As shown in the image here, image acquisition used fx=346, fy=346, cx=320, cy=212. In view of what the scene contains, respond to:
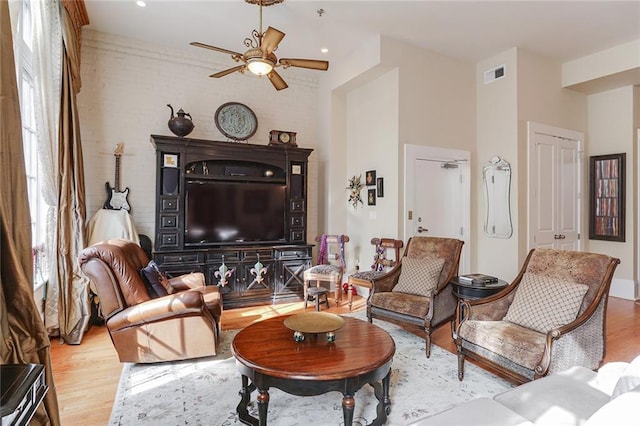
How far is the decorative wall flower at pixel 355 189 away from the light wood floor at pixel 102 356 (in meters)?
1.68

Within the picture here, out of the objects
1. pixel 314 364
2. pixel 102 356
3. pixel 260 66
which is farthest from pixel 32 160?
pixel 314 364

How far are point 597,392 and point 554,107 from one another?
5084mm

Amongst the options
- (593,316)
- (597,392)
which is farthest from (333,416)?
(593,316)

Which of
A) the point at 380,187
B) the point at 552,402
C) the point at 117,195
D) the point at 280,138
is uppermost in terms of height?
the point at 280,138

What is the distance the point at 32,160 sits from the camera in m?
3.40

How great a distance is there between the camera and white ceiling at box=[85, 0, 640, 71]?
3984 mm

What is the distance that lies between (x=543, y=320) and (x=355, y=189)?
361 centimetres

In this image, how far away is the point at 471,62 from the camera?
5.50 m

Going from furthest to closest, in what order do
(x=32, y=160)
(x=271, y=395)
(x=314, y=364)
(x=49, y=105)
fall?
(x=32, y=160) < (x=49, y=105) < (x=271, y=395) < (x=314, y=364)

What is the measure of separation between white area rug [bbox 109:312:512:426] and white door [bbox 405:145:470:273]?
2406 mm

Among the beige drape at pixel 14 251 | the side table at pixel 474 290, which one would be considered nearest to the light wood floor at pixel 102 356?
the side table at pixel 474 290

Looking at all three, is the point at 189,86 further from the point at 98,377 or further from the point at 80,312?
the point at 98,377

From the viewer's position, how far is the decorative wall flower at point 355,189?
18.6ft

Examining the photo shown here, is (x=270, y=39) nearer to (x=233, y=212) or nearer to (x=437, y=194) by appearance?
(x=233, y=212)
